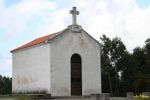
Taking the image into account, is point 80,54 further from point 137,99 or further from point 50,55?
point 137,99

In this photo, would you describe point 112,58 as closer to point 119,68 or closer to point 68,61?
point 119,68

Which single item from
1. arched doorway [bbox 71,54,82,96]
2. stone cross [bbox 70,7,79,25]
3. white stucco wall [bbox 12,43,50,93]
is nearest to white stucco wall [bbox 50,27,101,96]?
arched doorway [bbox 71,54,82,96]

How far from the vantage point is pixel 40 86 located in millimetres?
38688

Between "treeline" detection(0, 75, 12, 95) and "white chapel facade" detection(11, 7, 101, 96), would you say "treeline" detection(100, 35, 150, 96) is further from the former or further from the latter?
"white chapel facade" detection(11, 7, 101, 96)

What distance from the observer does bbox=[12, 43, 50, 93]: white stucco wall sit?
38.2m

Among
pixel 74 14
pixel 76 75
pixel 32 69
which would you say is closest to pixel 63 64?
pixel 76 75

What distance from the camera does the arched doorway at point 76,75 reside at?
39.4 m

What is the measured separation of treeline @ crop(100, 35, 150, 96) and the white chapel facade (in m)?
17.6

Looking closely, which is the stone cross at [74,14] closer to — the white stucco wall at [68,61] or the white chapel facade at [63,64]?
the white chapel facade at [63,64]

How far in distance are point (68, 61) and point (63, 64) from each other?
0.62 m

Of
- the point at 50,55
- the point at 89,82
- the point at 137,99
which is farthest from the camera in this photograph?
the point at 89,82

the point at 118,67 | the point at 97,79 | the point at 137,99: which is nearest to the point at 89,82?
the point at 97,79

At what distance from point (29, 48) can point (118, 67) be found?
20.9 metres

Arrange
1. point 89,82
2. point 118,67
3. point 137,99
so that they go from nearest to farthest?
1. point 137,99
2. point 89,82
3. point 118,67
